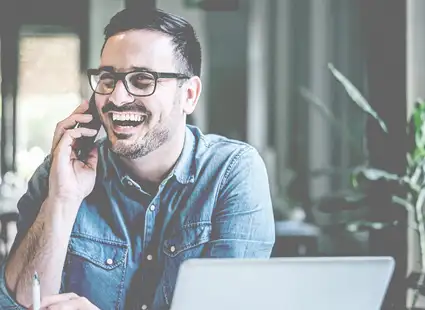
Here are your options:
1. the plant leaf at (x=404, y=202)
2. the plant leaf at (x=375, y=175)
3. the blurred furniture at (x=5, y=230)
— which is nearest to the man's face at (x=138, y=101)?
the blurred furniture at (x=5, y=230)

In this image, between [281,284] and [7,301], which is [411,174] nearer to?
[281,284]

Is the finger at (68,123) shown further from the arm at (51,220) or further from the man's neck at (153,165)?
the man's neck at (153,165)

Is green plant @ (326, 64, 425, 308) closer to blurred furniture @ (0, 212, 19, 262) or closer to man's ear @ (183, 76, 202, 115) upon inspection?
man's ear @ (183, 76, 202, 115)

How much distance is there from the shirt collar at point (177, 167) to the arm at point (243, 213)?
0.38 ft

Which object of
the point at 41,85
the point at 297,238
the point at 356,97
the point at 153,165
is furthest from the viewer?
the point at 297,238

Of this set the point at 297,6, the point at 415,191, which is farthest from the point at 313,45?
the point at 415,191

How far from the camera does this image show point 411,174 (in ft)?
9.81

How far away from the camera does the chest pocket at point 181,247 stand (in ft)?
8.35

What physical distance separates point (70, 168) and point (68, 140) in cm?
9

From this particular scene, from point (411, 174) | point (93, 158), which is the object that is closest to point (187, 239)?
point (93, 158)

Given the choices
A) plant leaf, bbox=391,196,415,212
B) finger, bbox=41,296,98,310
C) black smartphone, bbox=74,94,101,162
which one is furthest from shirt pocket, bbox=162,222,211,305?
plant leaf, bbox=391,196,415,212

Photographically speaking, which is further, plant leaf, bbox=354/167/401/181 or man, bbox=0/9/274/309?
plant leaf, bbox=354/167/401/181

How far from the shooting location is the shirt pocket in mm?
2545

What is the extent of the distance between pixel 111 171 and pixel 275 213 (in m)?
0.66
